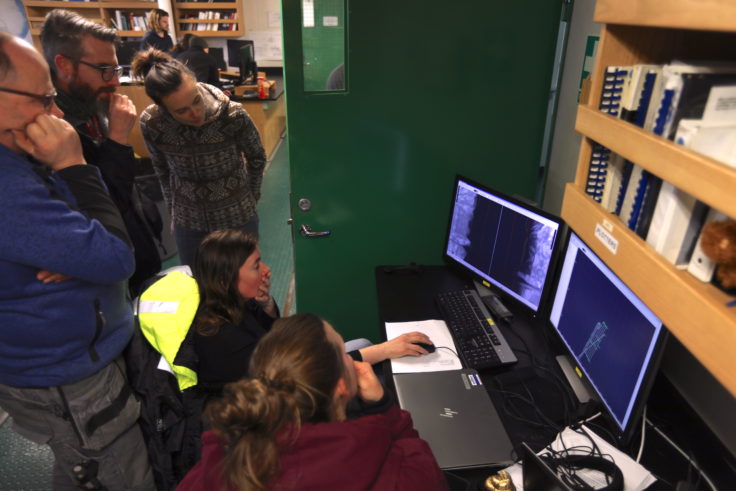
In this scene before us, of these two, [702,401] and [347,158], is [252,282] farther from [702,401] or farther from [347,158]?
[702,401]

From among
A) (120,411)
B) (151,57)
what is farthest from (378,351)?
(151,57)

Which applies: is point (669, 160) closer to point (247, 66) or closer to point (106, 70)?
point (106, 70)

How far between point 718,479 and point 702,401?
21 centimetres

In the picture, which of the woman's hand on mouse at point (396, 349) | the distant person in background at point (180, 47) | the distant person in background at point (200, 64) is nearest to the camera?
the woman's hand on mouse at point (396, 349)

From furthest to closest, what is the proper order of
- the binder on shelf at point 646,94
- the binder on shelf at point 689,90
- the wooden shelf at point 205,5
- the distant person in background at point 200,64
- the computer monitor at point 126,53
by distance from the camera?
the wooden shelf at point 205,5 < the computer monitor at point 126,53 < the distant person in background at point 200,64 < the binder on shelf at point 646,94 < the binder on shelf at point 689,90

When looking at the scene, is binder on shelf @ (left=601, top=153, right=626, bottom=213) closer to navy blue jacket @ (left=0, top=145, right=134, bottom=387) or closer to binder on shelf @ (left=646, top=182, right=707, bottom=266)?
binder on shelf @ (left=646, top=182, right=707, bottom=266)

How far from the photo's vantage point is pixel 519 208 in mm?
1639

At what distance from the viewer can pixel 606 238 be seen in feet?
3.43

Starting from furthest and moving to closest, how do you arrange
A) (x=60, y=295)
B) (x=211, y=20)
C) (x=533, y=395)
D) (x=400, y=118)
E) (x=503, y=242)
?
(x=211, y=20) < (x=400, y=118) < (x=503, y=242) < (x=533, y=395) < (x=60, y=295)

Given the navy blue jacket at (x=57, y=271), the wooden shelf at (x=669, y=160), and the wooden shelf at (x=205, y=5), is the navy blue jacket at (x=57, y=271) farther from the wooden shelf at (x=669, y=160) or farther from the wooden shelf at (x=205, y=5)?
the wooden shelf at (x=205, y=5)

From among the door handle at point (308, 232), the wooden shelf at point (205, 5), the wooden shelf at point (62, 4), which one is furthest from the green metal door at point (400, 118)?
the wooden shelf at point (62, 4)

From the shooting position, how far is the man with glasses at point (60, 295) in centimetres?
116

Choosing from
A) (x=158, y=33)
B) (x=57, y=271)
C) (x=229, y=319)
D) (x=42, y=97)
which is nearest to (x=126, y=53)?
(x=158, y=33)

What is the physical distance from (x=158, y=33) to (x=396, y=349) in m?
6.50
